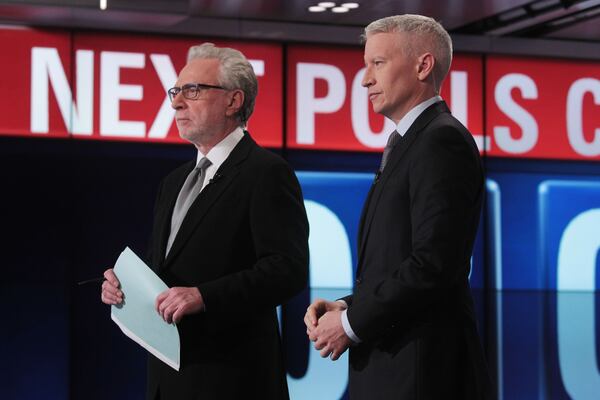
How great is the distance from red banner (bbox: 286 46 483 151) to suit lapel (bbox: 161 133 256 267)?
14.7 feet

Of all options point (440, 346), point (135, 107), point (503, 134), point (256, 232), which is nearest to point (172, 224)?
point (256, 232)

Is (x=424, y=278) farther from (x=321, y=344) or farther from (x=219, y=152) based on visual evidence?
(x=219, y=152)

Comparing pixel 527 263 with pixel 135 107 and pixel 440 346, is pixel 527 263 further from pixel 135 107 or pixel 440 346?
pixel 440 346

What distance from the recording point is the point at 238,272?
2.51 meters

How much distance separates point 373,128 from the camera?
287 inches

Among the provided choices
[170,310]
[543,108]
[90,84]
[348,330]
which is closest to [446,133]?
[348,330]

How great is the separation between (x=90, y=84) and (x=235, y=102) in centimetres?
424

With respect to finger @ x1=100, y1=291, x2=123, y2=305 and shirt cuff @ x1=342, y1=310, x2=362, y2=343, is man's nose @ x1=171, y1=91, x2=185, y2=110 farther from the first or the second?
shirt cuff @ x1=342, y1=310, x2=362, y2=343

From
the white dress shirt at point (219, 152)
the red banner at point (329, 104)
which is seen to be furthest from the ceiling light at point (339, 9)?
the white dress shirt at point (219, 152)

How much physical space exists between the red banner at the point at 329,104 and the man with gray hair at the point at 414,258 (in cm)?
494

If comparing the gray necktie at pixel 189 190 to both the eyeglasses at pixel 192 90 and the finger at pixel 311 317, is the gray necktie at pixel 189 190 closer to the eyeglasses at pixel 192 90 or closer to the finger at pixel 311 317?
the eyeglasses at pixel 192 90

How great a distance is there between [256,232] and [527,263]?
5222 mm

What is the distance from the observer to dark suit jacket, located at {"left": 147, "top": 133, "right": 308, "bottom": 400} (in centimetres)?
252

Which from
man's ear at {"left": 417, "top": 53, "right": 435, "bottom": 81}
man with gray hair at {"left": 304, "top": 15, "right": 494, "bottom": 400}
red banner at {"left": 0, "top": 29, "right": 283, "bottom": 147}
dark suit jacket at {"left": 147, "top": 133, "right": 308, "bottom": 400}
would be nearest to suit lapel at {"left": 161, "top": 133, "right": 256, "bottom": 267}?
dark suit jacket at {"left": 147, "top": 133, "right": 308, "bottom": 400}
